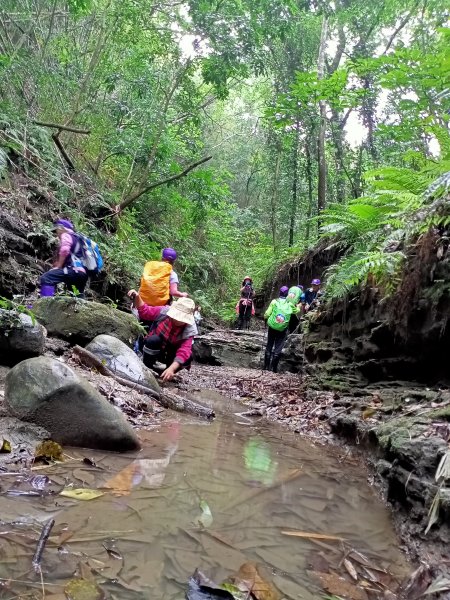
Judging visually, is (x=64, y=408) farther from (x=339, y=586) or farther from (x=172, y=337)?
(x=172, y=337)

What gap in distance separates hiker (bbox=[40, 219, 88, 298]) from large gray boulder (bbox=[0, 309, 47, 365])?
261cm

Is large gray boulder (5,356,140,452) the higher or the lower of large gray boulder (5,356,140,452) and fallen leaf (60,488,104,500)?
the higher

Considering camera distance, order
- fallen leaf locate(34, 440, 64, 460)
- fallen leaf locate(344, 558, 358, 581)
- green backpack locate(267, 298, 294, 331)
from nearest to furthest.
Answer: fallen leaf locate(344, 558, 358, 581), fallen leaf locate(34, 440, 64, 460), green backpack locate(267, 298, 294, 331)

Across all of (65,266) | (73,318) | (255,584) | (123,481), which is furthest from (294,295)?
(255,584)

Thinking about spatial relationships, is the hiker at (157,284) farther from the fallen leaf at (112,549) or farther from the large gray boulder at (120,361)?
the fallen leaf at (112,549)

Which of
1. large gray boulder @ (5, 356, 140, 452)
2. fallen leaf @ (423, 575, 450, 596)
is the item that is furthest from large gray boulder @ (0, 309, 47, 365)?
fallen leaf @ (423, 575, 450, 596)

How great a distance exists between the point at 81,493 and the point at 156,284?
197 inches

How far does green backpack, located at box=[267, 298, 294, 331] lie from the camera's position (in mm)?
9961

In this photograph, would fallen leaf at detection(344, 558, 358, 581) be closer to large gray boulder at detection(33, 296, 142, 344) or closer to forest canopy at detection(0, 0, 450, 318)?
forest canopy at detection(0, 0, 450, 318)

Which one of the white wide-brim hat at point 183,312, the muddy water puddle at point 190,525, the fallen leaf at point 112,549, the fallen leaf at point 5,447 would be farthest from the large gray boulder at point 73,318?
the fallen leaf at point 112,549

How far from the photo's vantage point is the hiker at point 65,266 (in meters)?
6.98

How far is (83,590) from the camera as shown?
1601mm

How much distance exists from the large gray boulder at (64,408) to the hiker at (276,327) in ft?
22.6

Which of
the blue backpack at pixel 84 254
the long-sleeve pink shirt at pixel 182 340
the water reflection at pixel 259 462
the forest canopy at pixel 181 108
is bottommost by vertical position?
the water reflection at pixel 259 462
